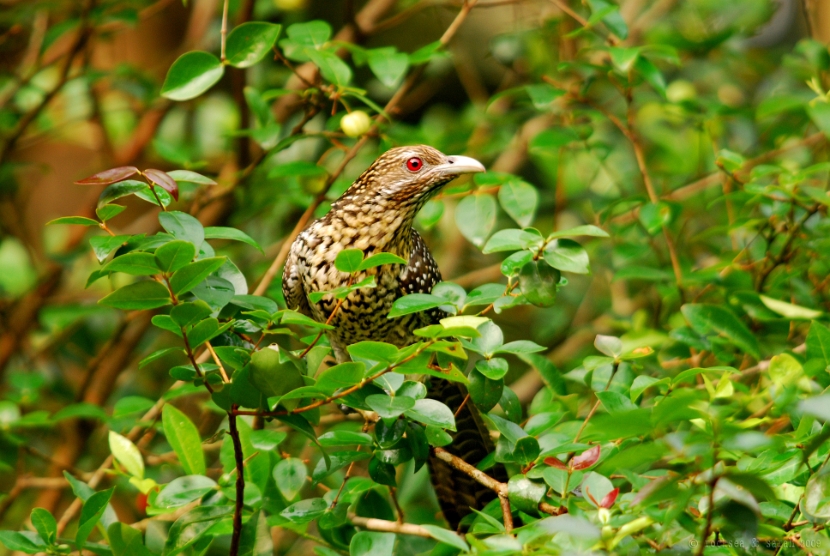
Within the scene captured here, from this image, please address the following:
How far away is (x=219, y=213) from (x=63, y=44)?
2.12m

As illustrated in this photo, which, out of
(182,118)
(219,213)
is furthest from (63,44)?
(219,213)

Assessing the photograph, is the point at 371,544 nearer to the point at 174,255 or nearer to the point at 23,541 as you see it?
the point at 174,255

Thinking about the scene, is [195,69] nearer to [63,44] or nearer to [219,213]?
[219,213]

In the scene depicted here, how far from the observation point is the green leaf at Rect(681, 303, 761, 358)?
2928 millimetres

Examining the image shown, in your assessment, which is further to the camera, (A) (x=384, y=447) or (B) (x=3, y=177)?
(B) (x=3, y=177)

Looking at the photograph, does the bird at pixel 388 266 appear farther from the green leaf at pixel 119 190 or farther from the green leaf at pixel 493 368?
the green leaf at pixel 119 190

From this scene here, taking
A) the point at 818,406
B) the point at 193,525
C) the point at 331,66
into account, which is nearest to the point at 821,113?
the point at 331,66

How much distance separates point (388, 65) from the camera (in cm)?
312

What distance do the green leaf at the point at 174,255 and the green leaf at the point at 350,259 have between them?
364 mm

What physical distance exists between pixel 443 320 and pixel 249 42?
147cm

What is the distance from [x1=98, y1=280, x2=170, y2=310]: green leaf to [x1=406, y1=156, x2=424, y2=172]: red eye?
1579 mm

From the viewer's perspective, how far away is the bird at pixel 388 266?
3203mm

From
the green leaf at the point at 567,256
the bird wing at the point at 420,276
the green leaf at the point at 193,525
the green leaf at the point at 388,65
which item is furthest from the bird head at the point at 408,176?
the green leaf at the point at 193,525

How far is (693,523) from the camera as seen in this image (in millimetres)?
1726
